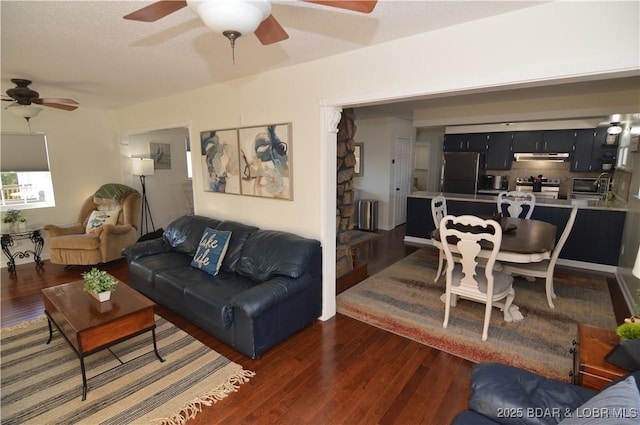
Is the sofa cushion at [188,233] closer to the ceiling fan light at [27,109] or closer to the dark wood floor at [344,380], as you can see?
the dark wood floor at [344,380]

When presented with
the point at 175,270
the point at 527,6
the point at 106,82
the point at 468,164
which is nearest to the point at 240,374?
the point at 175,270

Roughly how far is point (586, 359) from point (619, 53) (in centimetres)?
163

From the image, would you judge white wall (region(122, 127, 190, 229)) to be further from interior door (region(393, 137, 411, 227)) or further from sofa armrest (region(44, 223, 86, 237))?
interior door (region(393, 137, 411, 227))

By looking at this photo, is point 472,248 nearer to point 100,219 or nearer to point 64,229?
point 100,219

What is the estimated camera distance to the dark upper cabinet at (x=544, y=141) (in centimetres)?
620

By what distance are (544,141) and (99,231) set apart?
8.28 m

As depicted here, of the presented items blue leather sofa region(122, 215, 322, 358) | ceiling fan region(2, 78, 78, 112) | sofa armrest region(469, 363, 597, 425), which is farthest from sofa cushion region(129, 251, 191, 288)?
sofa armrest region(469, 363, 597, 425)

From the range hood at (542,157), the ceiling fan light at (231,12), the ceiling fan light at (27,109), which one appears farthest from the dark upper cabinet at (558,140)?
the ceiling fan light at (27,109)

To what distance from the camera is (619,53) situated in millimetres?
1675

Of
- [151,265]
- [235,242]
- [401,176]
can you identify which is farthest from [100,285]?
[401,176]

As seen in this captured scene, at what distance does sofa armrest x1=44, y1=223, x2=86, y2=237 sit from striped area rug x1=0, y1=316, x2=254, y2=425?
210 centimetres

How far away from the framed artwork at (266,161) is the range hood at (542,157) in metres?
5.87

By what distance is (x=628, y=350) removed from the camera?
1.43m

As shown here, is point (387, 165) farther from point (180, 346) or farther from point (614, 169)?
point (180, 346)
